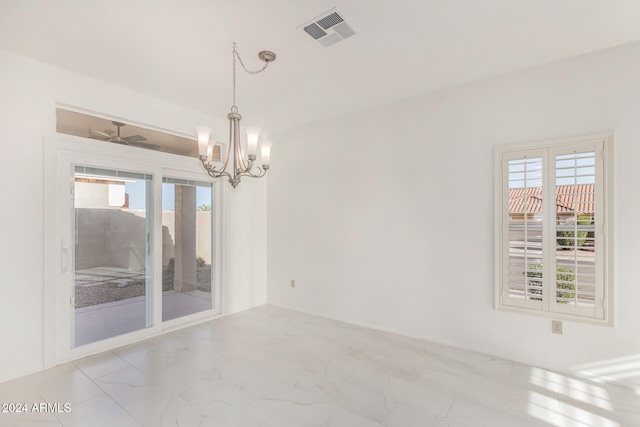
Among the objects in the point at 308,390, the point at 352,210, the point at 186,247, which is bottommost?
the point at 308,390

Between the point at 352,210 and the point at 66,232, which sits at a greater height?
the point at 352,210

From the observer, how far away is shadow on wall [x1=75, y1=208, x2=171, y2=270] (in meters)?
3.02

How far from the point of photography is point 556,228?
106 inches

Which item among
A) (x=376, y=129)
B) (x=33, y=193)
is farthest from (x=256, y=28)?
(x=33, y=193)

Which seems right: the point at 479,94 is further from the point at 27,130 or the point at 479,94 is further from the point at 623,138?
the point at 27,130

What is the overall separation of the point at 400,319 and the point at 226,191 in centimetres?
288

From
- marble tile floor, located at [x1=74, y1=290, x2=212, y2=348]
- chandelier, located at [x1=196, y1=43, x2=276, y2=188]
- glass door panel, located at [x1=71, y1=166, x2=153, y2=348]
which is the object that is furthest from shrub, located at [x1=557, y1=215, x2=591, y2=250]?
glass door panel, located at [x1=71, y1=166, x2=153, y2=348]

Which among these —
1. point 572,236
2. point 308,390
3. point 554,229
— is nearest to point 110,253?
point 308,390

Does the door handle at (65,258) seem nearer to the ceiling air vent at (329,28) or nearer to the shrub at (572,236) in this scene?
the ceiling air vent at (329,28)

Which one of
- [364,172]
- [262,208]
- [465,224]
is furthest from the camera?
[262,208]

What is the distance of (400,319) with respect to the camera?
11.7ft

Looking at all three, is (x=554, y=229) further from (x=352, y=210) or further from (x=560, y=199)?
(x=352, y=210)

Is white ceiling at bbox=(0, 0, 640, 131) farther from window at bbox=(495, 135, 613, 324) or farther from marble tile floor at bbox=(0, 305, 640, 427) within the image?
marble tile floor at bbox=(0, 305, 640, 427)

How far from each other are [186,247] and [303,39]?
113 inches
